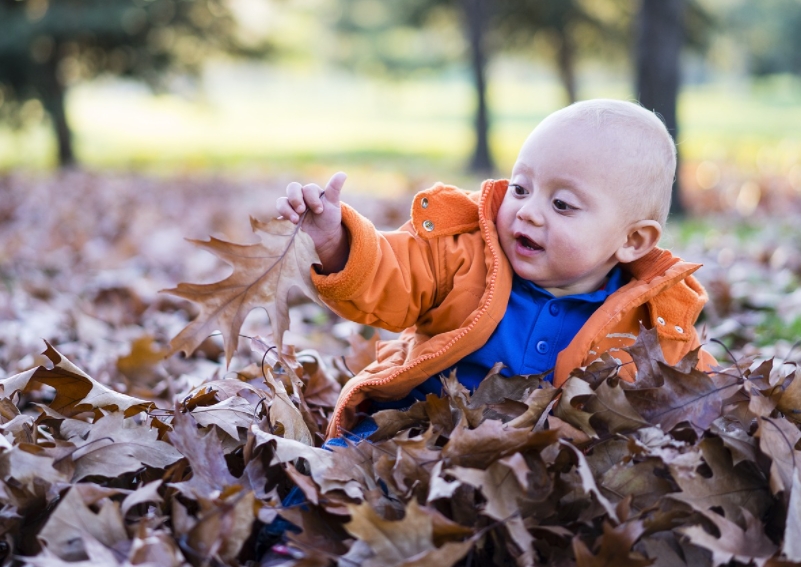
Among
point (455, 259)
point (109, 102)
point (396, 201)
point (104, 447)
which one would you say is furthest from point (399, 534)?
point (109, 102)

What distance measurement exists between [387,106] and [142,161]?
33.6 meters

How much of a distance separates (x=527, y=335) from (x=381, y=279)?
A: 44 centimetres

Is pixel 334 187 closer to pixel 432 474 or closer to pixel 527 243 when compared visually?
pixel 527 243

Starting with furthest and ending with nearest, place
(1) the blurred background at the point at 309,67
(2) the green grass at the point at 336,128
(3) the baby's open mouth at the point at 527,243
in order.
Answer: (2) the green grass at the point at 336,128 → (1) the blurred background at the point at 309,67 → (3) the baby's open mouth at the point at 527,243

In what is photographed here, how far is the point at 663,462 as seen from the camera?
179cm

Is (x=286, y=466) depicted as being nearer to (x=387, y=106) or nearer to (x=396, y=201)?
(x=396, y=201)

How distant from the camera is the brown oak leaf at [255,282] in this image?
210cm

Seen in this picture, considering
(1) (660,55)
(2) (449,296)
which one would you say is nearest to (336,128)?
(1) (660,55)

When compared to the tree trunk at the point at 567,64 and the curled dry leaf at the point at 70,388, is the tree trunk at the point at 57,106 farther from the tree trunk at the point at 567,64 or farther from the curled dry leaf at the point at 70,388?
the curled dry leaf at the point at 70,388

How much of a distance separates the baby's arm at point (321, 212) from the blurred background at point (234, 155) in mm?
1127

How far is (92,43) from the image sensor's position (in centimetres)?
1429

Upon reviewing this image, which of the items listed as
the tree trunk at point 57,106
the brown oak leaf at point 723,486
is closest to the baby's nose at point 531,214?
the brown oak leaf at point 723,486

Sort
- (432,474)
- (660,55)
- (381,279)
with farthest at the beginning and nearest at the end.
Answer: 1. (660,55)
2. (381,279)
3. (432,474)

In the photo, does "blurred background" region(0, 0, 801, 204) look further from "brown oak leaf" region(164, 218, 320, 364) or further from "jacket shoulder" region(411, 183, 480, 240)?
"brown oak leaf" region(164, 218, 320, 364)
